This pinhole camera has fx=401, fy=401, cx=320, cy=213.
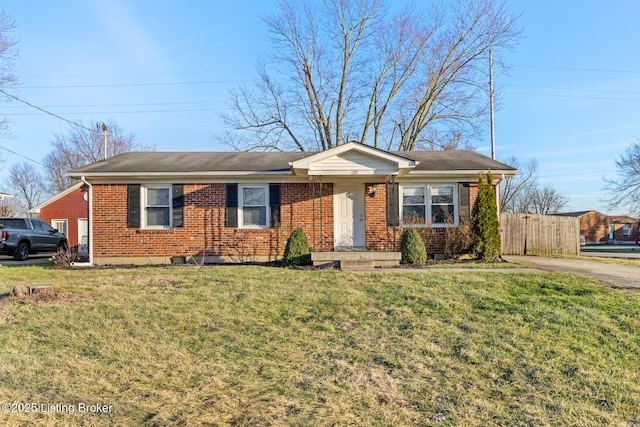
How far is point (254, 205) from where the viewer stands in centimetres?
1188

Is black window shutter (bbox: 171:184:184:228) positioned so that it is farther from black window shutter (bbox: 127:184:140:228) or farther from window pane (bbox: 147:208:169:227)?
black window shutter (bbox: 127:184:140:228)

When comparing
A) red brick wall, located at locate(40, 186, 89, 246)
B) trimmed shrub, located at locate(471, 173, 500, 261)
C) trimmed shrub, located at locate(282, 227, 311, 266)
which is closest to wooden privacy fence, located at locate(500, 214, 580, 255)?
trimmed shrub, located at locate(471, 173, 500, 261)

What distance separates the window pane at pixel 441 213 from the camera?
1190 centimetres

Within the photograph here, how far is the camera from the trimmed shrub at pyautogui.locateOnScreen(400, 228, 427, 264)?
418 inches

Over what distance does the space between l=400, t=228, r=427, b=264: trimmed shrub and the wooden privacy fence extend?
5.43m

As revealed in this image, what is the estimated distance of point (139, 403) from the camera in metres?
3.22

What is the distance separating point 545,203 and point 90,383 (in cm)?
6096

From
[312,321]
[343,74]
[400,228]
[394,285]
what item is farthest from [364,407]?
[343,74]

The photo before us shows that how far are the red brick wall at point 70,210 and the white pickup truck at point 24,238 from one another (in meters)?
7.97

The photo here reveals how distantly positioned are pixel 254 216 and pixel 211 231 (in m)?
1.32

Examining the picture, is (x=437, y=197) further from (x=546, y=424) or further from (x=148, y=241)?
(x=546, y=424)

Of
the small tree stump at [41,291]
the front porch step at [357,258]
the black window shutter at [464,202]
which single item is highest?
the black window shutter at [464,202]

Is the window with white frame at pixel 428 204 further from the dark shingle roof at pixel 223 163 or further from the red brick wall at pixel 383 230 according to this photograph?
the dark shingle roof at pixel 223 163

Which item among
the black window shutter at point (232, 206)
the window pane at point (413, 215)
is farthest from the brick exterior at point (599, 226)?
the black window shutter at point (232, 206)
